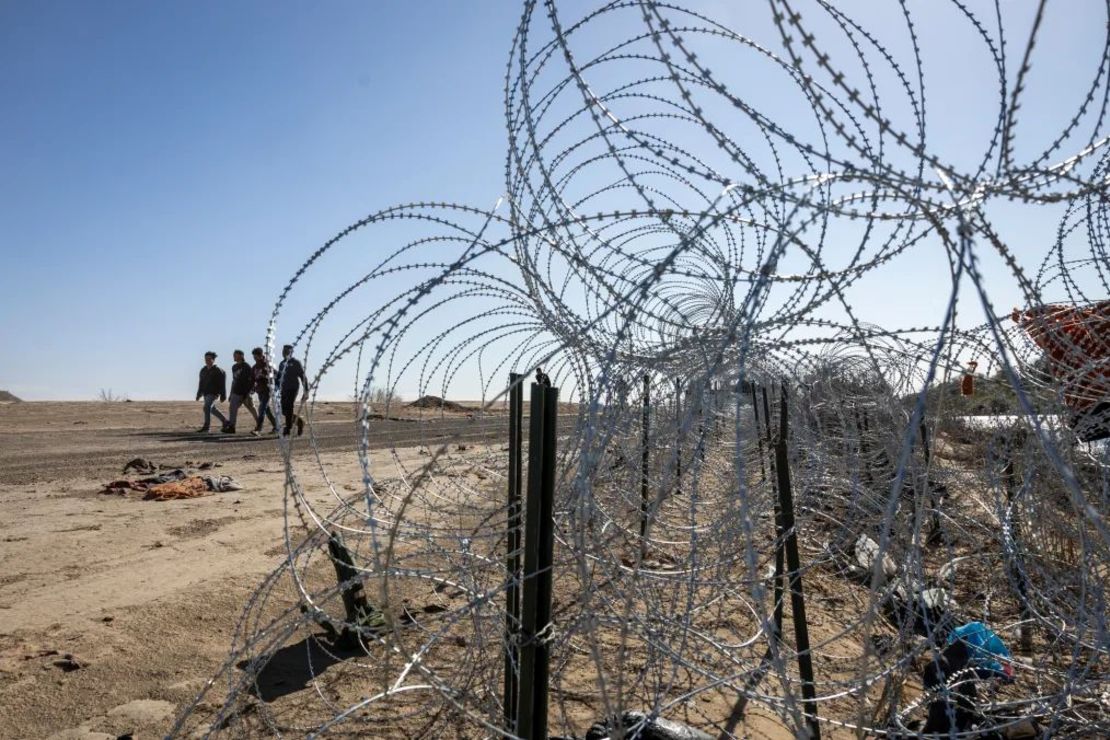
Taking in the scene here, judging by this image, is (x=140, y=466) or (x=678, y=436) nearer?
(x=678, y=436)

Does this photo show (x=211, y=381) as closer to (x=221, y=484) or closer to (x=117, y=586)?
(x=221, y=484)

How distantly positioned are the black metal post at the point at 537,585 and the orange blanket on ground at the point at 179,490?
6863 mm

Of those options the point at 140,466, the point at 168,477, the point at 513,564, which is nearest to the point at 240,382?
the point at 140,466

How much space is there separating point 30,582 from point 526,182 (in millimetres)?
4223

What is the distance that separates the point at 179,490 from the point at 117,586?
11.2ft

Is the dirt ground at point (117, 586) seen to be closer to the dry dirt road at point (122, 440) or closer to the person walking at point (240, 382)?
the dry dirt road at point (122, 440)

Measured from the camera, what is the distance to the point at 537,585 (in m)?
2.27

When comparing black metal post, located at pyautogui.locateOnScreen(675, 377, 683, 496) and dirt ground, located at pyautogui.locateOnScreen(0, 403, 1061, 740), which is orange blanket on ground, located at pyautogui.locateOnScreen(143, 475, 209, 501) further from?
black metal post, located at pyautogui.locateOnScreen(675, 377, 683, 496)

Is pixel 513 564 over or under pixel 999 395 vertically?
under

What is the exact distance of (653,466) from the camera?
859cm

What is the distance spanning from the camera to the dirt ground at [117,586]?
3.40 m

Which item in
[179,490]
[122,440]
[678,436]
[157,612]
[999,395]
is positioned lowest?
[157,612]

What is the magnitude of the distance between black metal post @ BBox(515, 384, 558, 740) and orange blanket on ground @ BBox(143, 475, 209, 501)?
22.5ft

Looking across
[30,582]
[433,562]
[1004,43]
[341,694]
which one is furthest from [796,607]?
[30,582]
